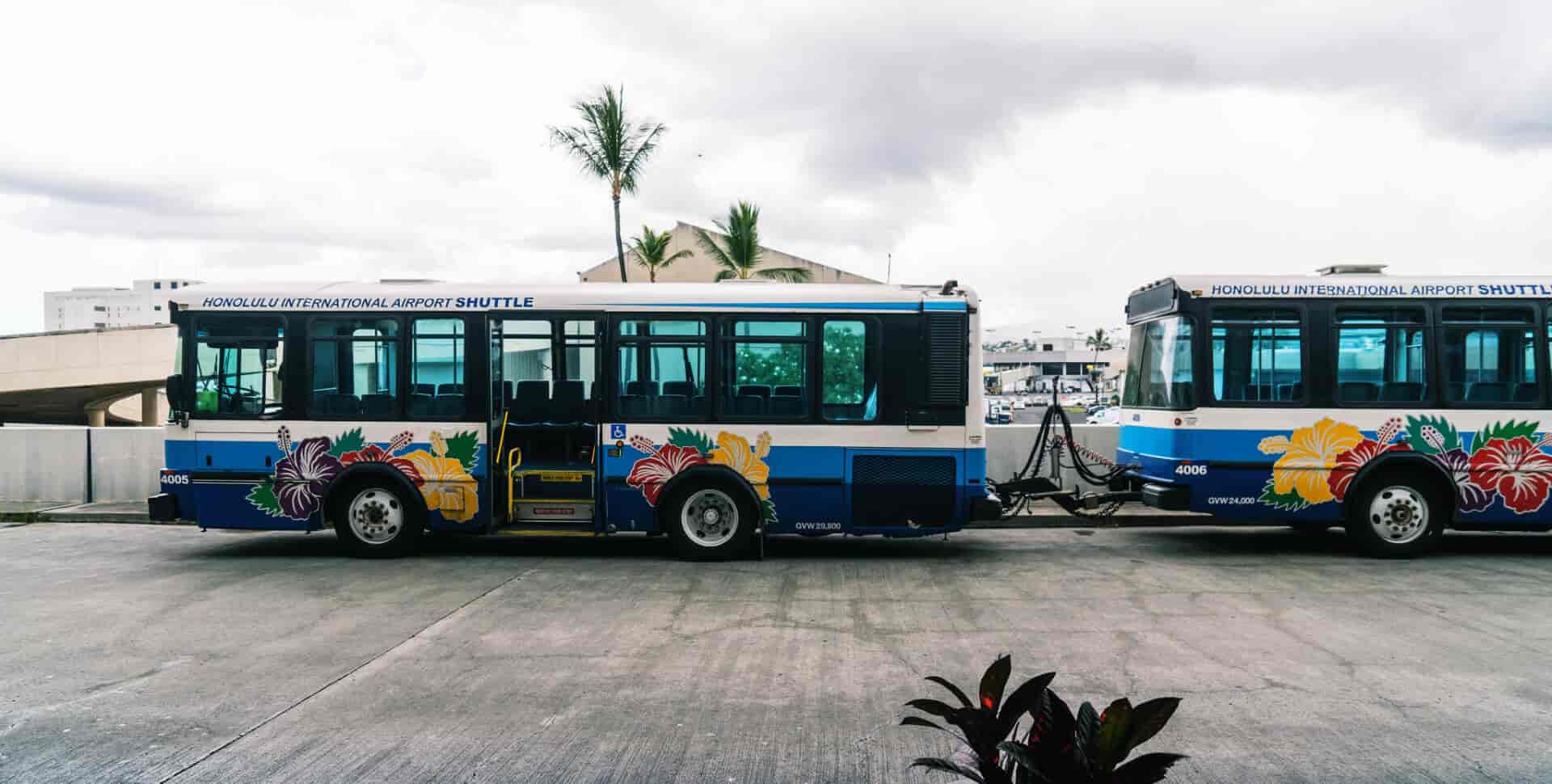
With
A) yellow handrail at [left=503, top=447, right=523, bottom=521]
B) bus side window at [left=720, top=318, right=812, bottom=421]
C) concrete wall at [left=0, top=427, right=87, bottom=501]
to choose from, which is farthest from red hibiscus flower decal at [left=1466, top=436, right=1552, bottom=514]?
concrete wall at [left=0, top=427, right=87, bottom=501]

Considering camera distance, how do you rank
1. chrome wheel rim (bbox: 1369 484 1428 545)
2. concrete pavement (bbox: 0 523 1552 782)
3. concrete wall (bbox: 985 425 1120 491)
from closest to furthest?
concrete pavement (bbox: 0 523 1552 782)
chrome wheel rim (bbox: 1369 484 1428 545)
concrete wall (bbox: 985 425 1120 491)

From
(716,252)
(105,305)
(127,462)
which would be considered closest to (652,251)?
(716,252)

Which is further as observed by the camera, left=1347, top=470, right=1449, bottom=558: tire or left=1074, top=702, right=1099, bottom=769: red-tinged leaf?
left=1347, top=470, right=1449, bottom=558: tire

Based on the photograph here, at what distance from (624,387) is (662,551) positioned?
1856 millimetres

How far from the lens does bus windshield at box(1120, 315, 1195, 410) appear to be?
35.0ft

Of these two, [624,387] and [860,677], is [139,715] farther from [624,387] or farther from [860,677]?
[624,387]

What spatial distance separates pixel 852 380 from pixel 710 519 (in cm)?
203

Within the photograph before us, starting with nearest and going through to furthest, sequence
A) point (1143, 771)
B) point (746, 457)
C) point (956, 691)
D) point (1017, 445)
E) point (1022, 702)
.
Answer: point (1143, 771), point (1022, 702), point (956, 691), point (746, 457), point (1017, 445)

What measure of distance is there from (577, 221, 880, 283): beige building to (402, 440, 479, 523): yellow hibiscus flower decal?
24.7m

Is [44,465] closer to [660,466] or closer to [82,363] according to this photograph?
[660,466]

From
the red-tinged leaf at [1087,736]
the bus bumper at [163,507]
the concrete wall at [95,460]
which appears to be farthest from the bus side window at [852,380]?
the red-tinged leaf at [1087,736]

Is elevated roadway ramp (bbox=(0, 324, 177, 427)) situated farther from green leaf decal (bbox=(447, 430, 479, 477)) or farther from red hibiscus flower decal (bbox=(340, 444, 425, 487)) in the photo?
green leaf decal (bbox=(447, 430, 479, 477))

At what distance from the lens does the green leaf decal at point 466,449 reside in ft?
33.8

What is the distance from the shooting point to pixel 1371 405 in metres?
10.4
